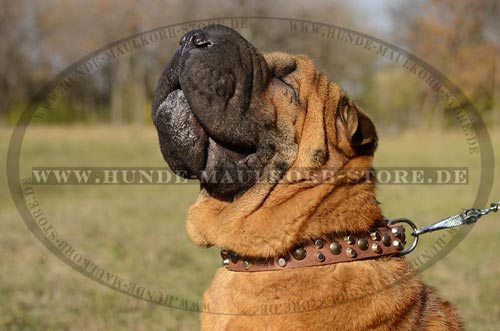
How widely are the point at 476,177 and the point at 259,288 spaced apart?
16.7 meters

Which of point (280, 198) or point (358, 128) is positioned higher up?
point (358, 128)

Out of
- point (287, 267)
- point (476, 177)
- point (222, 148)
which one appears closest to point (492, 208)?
point (287, 267)

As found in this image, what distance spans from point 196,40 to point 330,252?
130cm

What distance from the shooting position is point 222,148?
3.27 m

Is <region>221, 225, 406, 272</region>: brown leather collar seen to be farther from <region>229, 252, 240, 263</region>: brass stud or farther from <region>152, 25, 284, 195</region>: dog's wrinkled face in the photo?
<region>152, 25, 284, 195</region>: dog's wrinkled face

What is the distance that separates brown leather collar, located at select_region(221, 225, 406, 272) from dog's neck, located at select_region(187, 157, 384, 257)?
0.04 metres

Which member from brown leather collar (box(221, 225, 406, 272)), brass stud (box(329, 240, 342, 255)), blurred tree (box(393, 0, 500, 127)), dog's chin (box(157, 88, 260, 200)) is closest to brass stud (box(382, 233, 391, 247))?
brown leather collar (box(221, 225, 406, 272))

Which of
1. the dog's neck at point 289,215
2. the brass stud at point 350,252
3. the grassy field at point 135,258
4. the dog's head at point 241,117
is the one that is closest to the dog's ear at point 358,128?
the dog's head at point 241,117

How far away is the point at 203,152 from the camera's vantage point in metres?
3.27

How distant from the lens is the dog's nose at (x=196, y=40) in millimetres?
3141

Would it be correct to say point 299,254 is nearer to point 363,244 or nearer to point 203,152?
point 363,244

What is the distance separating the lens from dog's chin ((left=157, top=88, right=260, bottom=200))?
326 cm

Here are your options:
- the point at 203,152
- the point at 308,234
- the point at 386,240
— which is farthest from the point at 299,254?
the point at 203,152

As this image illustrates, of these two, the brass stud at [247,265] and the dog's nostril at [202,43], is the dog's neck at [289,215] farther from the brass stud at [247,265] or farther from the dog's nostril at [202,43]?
the dog's nostril at [202,43]
